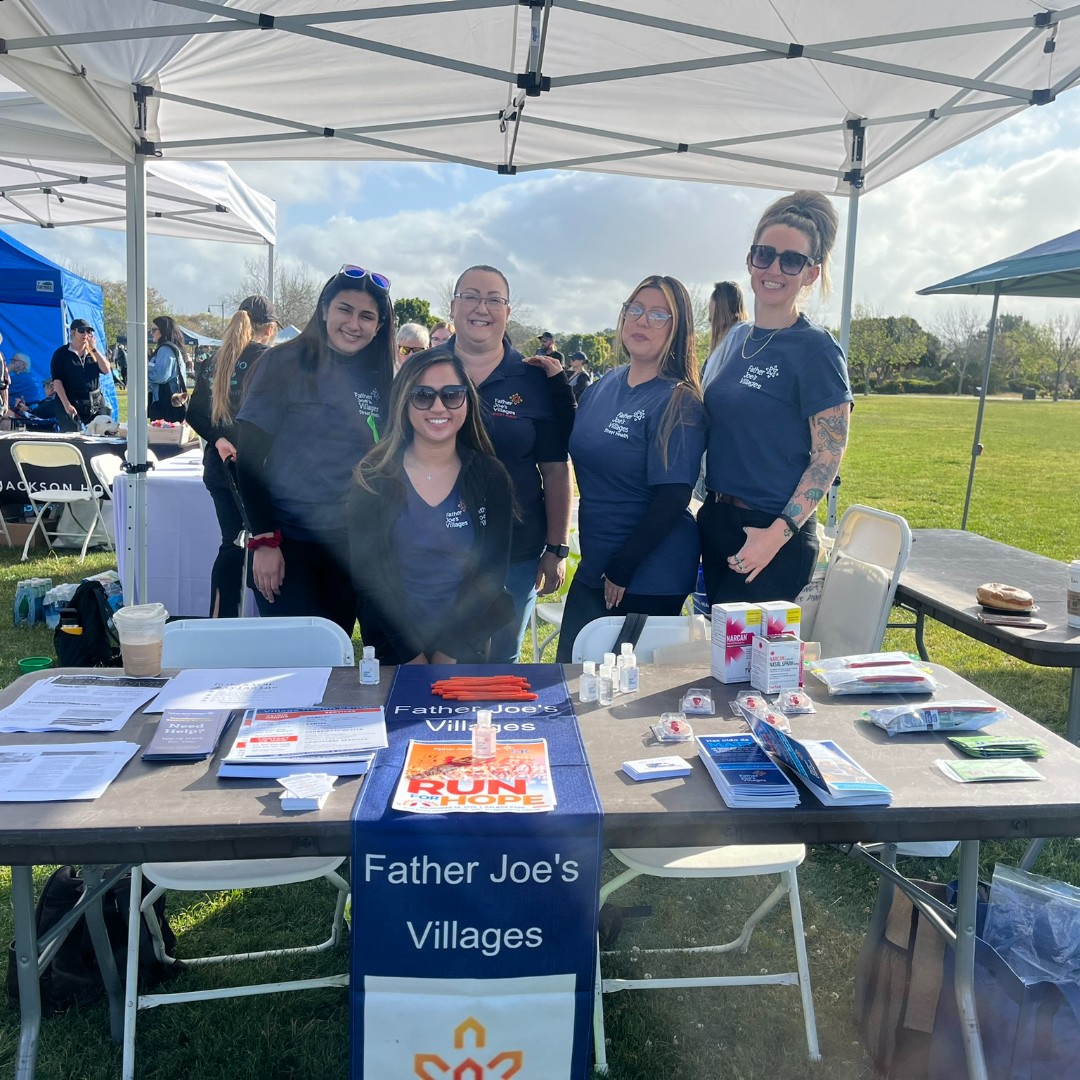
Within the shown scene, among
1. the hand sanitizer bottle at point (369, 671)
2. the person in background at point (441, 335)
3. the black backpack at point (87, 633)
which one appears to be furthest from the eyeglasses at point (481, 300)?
the black backpack at point (87, 633)

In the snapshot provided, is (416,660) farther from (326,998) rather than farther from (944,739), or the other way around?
(944,739)

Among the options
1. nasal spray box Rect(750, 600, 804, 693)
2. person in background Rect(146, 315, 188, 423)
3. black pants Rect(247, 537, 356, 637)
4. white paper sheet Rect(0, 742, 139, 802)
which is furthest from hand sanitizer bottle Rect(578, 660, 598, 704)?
person in background Rect(146, 315, 188, 423)

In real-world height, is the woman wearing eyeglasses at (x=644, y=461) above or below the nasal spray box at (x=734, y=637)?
above

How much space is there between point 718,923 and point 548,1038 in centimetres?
120

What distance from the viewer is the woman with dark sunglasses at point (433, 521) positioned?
7.59 feet

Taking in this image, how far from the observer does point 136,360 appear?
11.5 ft

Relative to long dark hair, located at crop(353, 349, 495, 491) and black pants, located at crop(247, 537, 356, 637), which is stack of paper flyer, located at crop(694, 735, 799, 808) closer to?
long dark hair, located at crop(353, 349, 495, 491)

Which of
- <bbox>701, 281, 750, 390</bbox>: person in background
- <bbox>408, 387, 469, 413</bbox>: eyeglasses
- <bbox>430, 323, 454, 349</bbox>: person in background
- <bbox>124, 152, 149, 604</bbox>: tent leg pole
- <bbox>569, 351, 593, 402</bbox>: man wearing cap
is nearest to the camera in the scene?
<bbox>408, 387, 469, 413</bbox>: eyeglasses

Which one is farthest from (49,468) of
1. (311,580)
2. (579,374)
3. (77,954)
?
(579,374)

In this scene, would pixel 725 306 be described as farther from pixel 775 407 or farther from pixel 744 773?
pixel 744 773

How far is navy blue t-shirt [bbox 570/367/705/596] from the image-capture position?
7.84 ft

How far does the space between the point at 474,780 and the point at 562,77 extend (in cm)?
282

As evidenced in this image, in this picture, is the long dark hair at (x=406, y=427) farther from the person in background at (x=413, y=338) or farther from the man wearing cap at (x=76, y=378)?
the man wearing cap at (x=76, y=378)

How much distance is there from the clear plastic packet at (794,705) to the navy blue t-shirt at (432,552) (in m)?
0.92
